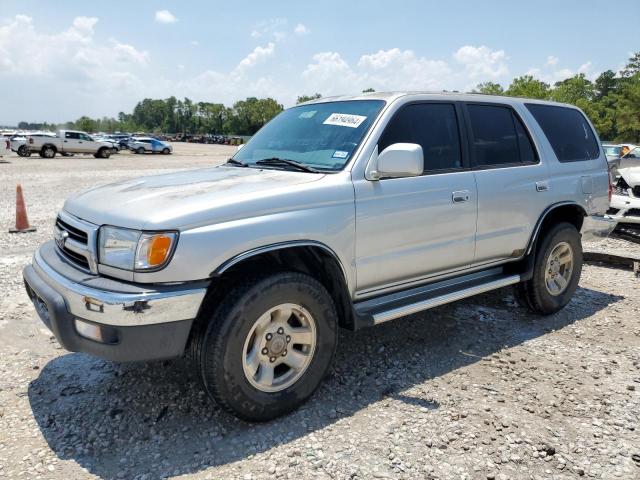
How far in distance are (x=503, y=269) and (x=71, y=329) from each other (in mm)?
3518

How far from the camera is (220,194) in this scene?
292cm

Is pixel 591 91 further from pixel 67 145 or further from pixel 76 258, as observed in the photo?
pixel 76 258

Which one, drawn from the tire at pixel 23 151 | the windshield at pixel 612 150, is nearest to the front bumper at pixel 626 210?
the windshield at pixel 612 150

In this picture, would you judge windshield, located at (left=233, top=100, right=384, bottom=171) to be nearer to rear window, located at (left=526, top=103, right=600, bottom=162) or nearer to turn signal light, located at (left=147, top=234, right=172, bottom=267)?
turn signal light, located at (left=147, top=234, right=172, bottom=267)

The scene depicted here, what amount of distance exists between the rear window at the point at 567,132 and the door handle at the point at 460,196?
4.70ft

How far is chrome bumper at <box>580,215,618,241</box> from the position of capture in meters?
5.10

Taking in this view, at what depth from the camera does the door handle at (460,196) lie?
3.81m

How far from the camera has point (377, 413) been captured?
126 inches

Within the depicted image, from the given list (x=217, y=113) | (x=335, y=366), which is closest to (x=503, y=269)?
(x=335, y=366)

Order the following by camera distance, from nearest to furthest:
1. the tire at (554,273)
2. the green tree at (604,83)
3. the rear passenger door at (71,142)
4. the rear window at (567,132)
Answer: the tire at (554,273)
the rear window at (567,132)
the rear passenger door at (71,142)
the green tree at (604,83)

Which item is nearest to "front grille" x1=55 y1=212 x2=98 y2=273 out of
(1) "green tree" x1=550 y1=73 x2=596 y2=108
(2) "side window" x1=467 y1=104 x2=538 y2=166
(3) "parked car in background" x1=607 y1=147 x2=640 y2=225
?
(2) "side window" x1=467 y1=104 x2=538 y2=166

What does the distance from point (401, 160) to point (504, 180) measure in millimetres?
1418

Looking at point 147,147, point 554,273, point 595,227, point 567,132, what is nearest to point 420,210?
point 554,273

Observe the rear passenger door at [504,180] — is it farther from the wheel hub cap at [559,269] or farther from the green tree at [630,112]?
the green tree at [630,112]
